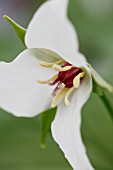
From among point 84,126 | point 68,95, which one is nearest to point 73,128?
point 68,95

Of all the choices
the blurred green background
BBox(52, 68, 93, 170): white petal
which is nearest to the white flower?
BBox(52, 68, 93, 170): white petal

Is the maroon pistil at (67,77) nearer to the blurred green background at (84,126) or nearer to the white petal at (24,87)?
the white petal at (24,87)

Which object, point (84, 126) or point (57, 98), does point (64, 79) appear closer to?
point (57, 98)

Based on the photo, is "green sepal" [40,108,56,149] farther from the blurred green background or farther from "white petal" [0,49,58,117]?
the blurred green background

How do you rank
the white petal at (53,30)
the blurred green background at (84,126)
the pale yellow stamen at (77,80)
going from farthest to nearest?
the blurred green background at (84,126) < the pale yellow stamen at (77,80) < the white petal at (53,30)

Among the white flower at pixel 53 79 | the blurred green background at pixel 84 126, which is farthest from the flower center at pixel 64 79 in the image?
the blurred green background at pixel 84 126
